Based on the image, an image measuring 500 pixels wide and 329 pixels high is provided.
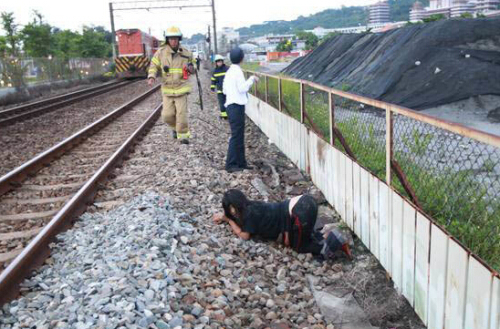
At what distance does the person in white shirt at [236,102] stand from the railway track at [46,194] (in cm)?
198

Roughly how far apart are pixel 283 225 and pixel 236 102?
3088 millimetres

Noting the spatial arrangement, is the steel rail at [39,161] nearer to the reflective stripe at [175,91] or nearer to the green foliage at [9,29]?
the reflective stripe at [175,91]

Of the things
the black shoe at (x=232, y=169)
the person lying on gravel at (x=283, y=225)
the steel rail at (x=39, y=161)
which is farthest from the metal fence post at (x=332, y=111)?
the steel rail at (x=39, y=161)

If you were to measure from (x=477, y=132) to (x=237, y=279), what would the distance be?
243 cm

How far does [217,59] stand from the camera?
480 inches

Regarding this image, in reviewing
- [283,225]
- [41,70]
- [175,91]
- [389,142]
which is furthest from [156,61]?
[41,70]

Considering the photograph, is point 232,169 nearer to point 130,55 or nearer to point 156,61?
point 156,61

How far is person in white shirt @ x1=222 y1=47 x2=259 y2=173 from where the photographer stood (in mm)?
8070

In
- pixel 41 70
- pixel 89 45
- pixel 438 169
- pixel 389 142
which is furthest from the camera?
pixel 89 45

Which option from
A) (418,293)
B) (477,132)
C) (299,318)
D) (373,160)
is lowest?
(299,318)

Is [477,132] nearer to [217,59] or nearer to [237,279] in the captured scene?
[237,279]

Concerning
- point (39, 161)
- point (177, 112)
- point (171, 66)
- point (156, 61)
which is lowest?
point (39, 161)

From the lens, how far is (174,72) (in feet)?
32.5

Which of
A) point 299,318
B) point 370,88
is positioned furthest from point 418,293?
point 370,88
